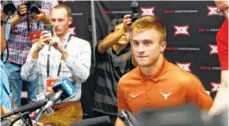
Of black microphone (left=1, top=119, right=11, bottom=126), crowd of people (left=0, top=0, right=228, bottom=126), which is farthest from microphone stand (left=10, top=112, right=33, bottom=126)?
crowd of people (left=0, top=0, right=228, bottom=126)

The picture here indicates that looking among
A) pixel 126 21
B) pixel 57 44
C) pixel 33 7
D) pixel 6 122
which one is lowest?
pixel 6 122

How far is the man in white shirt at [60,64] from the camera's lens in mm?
4070

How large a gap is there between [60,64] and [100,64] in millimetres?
647

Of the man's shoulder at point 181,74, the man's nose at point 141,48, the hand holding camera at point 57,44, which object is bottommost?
the man's shoulder at point 181,74

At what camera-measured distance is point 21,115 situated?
220cm

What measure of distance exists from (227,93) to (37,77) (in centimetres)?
209

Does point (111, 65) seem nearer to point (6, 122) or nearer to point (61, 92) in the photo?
point (61, 92)

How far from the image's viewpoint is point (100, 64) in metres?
4.70

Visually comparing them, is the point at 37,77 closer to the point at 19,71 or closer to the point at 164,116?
the point at 19,71

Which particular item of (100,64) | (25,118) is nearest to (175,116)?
(25,118)

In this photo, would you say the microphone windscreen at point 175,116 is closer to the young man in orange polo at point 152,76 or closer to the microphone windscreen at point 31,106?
the microphone windscreen at point 31,106

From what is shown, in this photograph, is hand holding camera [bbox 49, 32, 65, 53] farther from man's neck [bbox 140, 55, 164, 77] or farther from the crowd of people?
man's neck [bbox 140, 55, 164, 77]

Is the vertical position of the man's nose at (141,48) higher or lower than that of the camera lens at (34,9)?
lower

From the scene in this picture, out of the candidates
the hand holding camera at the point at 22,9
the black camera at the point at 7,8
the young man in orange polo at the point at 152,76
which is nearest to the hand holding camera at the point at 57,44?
the black camera at the point at 7,8
